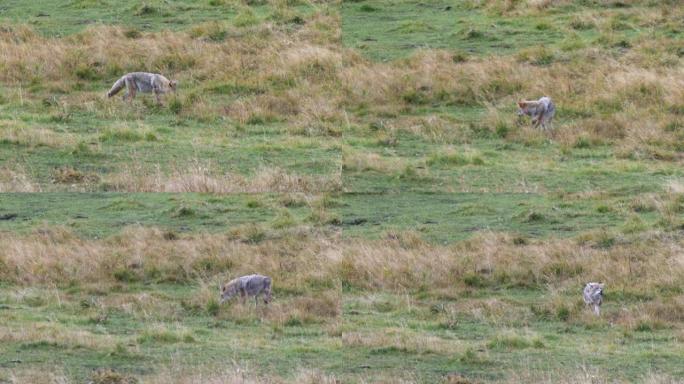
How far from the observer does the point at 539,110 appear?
2652cm

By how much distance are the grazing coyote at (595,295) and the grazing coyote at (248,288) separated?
3474mm

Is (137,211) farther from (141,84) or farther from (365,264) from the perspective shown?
(141,84)

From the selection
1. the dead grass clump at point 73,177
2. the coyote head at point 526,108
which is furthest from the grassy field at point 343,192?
the coyote head at point 526,108

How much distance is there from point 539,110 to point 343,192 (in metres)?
3.88

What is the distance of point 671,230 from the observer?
72.6ft

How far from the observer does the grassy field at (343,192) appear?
17.4 meters

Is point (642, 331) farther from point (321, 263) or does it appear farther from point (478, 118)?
point (478, 118)

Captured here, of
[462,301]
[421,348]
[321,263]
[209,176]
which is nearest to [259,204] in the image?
[209,176]

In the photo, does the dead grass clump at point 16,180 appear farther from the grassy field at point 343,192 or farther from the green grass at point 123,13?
the green grass at point 123,13

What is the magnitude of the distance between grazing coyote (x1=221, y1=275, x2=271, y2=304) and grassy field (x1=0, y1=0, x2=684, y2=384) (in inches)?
7.0

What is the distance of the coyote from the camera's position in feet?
90.3

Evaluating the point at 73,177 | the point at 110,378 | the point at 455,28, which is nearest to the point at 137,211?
the point at 73,177

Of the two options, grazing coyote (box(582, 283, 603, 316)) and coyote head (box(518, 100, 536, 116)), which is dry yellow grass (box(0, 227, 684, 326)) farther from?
coyote head (box(518, 100, 536, 116))

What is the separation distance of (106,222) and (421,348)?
7104 mm
